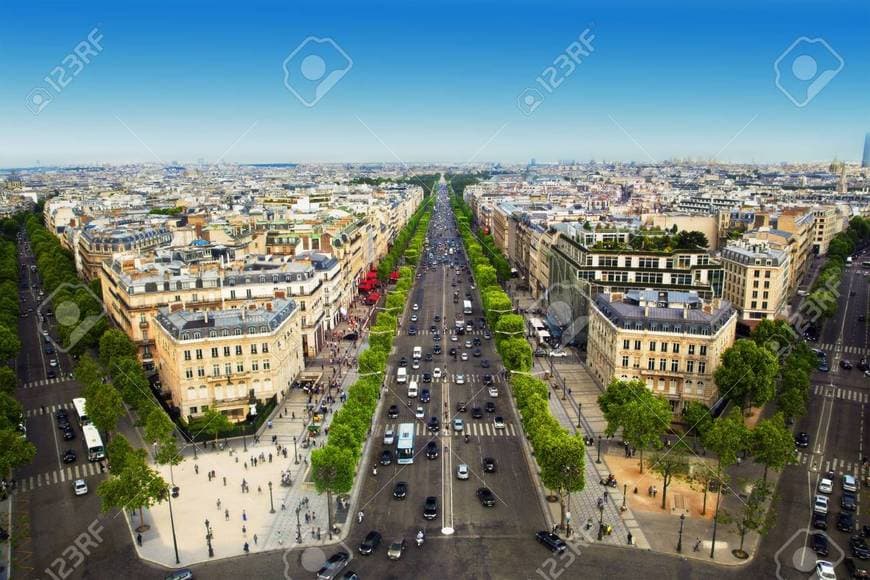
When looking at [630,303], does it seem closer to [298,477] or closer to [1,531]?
[298,477]

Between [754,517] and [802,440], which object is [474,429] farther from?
[802,440]

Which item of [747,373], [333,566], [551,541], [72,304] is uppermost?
[747,373]

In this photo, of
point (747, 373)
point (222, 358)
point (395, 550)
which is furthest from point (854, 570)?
point (222, 358)

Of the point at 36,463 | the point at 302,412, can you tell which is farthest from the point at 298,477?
the point at 36,463

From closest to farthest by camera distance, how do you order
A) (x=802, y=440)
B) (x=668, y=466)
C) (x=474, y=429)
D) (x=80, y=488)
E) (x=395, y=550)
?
1. (x=395, y=550)
2. (x=668, y=466)
3. (x=80, y=488)
4. (x=802, y=440)
5. (x=474, y=429)

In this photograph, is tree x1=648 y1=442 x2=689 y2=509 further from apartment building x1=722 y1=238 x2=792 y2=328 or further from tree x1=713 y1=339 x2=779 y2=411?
apartment building x1=722 y1=238 x2=792 y2=328

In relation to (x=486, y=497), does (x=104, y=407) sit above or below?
above

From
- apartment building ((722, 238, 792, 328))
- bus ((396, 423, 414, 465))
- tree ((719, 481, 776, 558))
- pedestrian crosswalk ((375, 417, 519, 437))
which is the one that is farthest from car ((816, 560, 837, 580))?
apartment building ((722, 238, 792, 328))
